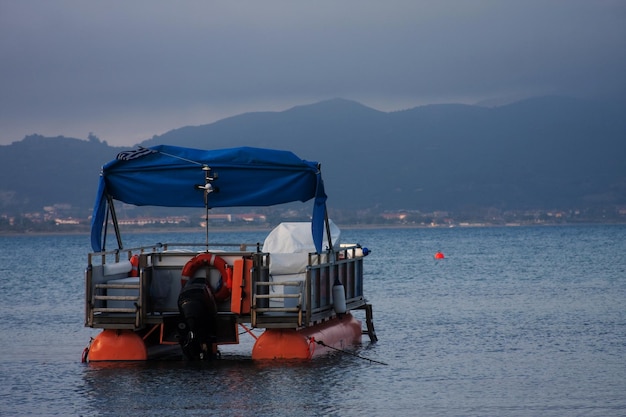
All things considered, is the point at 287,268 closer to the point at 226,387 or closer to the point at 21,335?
the point at 226,387

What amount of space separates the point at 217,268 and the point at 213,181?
197cm

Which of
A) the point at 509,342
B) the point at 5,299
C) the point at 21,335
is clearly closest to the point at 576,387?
the point at 509,342

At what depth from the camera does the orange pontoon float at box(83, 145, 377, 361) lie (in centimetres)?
2041

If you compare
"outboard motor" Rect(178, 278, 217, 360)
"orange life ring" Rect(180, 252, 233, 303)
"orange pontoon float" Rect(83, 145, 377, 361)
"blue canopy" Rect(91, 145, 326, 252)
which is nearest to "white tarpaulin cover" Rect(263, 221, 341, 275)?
"orange pontoon float" Rect(83, 145, 377, 361)

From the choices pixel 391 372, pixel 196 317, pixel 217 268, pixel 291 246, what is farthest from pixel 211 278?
pixel 391 372

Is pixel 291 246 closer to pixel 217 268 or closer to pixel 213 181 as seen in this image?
pixel 213 181

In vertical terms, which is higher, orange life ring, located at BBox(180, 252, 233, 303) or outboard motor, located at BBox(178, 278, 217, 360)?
orange life ring, located at BBox(180, 252, 233, 303)

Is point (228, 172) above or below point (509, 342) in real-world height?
above

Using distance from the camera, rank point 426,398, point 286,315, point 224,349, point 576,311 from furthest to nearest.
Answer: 1. point 576,311
2. point 224,349
3. point 286,315
4. point 426,398

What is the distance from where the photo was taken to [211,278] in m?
20.9

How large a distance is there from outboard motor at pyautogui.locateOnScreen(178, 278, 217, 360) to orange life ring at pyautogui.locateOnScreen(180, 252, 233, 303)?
0.23 metres

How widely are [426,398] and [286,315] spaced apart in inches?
131

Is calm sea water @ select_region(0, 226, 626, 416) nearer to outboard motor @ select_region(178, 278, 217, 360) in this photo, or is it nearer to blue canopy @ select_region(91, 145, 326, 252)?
outboard motor @ select_region(178, 278, 217, 360)

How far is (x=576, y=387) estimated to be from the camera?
19.3 m
